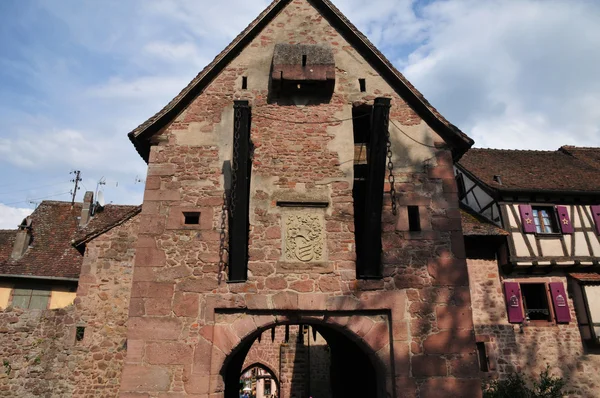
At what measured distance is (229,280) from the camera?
700 cm

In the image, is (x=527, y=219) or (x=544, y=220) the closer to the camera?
(x=527, y=219)

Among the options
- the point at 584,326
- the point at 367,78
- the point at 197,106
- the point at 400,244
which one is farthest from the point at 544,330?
the point at 197,106

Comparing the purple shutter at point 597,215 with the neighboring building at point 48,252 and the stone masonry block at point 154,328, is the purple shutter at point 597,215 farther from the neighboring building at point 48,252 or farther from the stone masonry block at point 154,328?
the neighboring building at point 48,252

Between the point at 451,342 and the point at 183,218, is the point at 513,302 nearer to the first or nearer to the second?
the point at 451,342

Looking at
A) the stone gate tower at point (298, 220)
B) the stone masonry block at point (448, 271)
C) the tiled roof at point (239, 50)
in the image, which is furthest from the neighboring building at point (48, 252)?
the stone masonry block at point (448, 271)

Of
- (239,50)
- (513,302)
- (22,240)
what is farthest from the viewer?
(22,240)

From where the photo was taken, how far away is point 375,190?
7344 mm

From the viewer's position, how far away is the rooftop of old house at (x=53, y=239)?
49.1 feet

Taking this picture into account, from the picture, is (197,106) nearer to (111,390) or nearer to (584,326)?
(111,390)

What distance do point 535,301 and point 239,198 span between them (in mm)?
11491

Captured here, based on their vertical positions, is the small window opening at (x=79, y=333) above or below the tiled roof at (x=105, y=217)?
below

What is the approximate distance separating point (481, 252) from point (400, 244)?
7619 mm

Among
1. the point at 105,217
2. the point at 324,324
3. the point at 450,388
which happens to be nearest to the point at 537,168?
the point at 450,388

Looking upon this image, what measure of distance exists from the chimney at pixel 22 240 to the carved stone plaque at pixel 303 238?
514 inches
